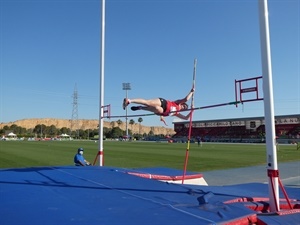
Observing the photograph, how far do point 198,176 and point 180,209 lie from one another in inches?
194

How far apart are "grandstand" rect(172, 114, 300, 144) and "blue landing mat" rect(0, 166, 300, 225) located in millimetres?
53057

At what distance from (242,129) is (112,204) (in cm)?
6572

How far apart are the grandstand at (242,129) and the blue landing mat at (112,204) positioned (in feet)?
174

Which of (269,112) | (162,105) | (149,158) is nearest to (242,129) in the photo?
(149,158)

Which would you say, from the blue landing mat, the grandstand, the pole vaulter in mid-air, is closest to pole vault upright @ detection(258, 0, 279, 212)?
the blue landing mat

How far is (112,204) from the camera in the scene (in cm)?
371

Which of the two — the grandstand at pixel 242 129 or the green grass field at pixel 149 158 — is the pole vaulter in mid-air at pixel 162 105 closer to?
the green grass field at pixel 149 158

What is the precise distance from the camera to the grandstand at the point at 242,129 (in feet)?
188

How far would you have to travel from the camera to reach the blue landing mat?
3107 mm

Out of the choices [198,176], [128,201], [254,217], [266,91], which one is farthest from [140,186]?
[198,176]

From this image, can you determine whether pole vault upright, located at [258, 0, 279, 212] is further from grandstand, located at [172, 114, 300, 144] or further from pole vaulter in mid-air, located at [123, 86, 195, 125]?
grandstand, located at [172, 114, 300, 144]

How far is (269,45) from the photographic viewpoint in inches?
172

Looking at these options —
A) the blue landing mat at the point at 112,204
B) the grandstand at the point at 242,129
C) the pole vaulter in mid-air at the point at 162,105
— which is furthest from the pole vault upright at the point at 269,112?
the grandstand at the point at 242,129

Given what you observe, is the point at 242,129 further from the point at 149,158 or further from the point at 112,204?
the point at 112,204
